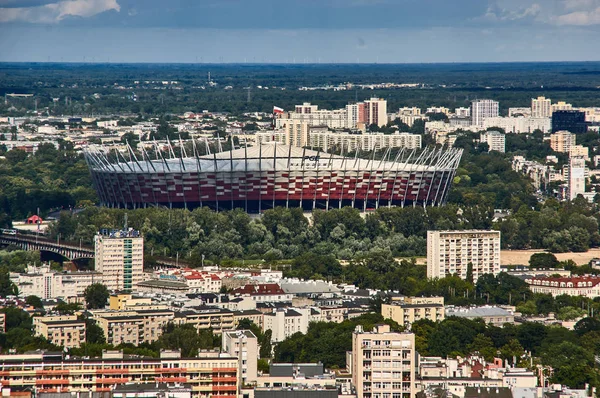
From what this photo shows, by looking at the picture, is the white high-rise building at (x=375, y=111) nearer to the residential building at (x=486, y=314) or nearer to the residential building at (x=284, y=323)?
the residential building at (x=486, y=314)

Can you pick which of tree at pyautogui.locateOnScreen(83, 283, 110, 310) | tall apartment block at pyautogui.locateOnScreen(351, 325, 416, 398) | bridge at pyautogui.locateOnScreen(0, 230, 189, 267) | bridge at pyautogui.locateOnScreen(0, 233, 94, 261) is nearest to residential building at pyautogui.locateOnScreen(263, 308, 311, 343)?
tree at pyautogui.locateOnScreen(83, 283, 110, 310)

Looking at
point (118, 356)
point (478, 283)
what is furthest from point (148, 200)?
point (118, 356)

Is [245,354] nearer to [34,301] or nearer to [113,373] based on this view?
[113,373]

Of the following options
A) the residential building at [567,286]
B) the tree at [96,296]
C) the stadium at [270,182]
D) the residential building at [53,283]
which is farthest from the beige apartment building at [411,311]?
the stadium at [270,182]

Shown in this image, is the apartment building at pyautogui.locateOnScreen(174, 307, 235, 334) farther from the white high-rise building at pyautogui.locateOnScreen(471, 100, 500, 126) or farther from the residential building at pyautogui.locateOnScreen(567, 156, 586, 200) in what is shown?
the white high-rise building at pyautogui.locateOnScreen(471, 100, 500, 126)

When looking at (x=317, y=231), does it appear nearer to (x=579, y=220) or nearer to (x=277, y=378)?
(x=579, y=220)
